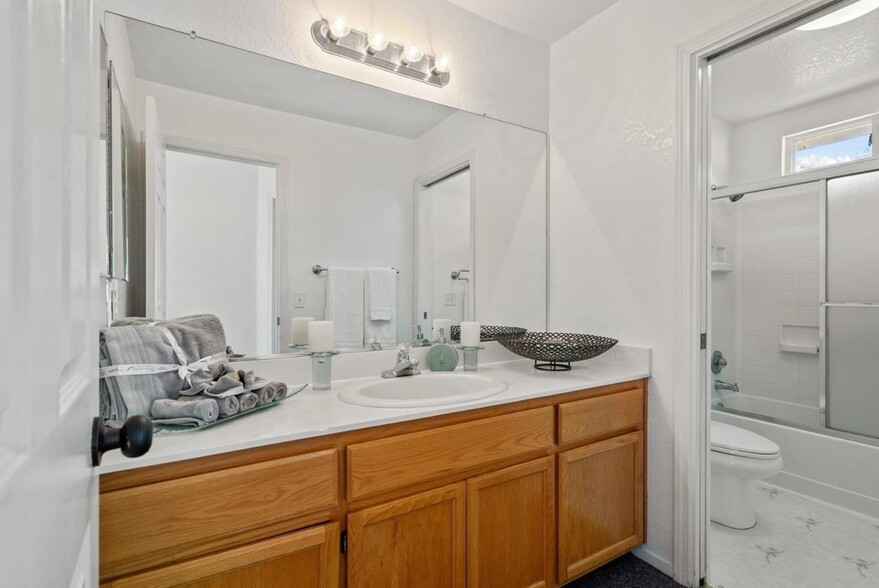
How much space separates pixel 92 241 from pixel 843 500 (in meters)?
3.24

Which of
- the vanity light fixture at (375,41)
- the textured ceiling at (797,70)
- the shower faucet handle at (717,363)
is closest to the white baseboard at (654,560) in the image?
the shower faucet handle at (717,363)

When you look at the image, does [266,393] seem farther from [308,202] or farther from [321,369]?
[308,202]

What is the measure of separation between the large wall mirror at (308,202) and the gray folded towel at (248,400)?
36 cm

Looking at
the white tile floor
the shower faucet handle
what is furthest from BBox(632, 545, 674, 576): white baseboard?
the shower faucet handle

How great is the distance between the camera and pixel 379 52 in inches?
67.6

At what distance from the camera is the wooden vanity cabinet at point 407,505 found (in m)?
0.89

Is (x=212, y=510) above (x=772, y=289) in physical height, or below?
below

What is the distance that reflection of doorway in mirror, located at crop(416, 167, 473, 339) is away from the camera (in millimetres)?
1871

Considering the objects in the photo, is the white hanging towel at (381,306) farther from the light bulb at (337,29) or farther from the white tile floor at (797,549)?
the white tile floor at (797,549)

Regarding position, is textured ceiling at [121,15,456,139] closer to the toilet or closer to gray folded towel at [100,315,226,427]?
gray folded towel at [100,315,226,427]

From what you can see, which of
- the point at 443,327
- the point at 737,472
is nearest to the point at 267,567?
the point at 443,327

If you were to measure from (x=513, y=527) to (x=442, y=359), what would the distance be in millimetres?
664

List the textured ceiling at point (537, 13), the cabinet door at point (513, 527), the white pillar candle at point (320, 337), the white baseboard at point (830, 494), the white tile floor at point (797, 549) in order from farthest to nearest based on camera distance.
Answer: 1. the white baseboard at point (830, 494)
2. the textured ceiling at point (537, 13)
3. the white tile floor at point (797, 549)
4. the white pillar candle at point (320, 337)
5. the cabinet door at point (513, 527)

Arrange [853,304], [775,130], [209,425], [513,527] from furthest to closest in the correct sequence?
[775,130] → [853,304] → [513,527] → [209,425]
